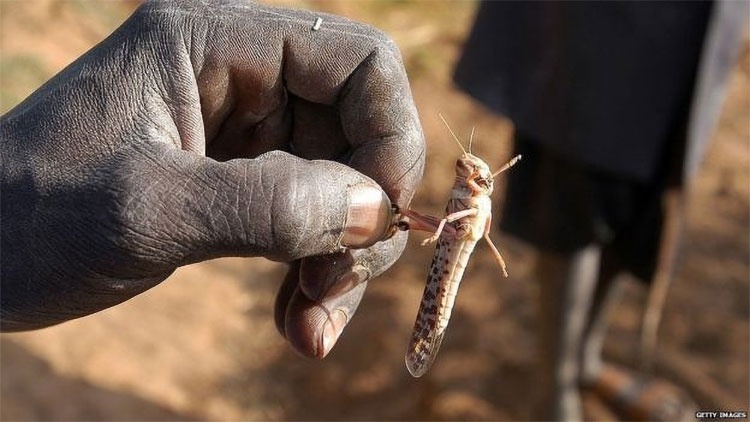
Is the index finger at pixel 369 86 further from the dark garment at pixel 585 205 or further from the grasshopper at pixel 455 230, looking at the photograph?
the dark garment at pixel 585 205

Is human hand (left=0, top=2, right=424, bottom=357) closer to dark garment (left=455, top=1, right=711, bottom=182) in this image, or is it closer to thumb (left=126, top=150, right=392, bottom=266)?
thumb (left=126, top=150, right=392, bottom=266)

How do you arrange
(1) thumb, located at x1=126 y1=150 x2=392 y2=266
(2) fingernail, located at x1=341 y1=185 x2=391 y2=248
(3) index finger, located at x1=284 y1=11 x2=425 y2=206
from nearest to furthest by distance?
(1) thumb, located at x1=126 y1=150 x2=392 y2=266 < (2) fingernail, located at x1=341 y1=185 x2=391 y2=248 < (3) index finger, located at x1=284 y1=11 x2=425 y2=206

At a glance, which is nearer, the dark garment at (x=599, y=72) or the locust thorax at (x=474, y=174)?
the locust thorax at (x=474, y=174)

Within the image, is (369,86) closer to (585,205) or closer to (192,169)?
(192,169)

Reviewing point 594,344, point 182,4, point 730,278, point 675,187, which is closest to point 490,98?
point 675,187

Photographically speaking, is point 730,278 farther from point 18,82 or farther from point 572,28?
point 18,82

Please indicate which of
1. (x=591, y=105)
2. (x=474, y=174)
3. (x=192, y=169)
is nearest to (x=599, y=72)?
(x=591, y=105)

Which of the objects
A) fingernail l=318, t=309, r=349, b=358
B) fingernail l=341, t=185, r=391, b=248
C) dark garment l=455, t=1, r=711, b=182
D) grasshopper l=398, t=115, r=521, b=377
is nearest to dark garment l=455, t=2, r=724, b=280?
dark garment l=455, t=1, r=711, b=182

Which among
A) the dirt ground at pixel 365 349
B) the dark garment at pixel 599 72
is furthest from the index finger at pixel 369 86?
the dirt ground at pixel 365 349
